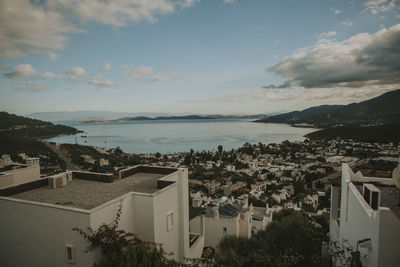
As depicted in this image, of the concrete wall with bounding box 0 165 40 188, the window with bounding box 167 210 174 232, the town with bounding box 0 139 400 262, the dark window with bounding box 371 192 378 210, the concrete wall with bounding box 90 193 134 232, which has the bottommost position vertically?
the town with bounding box 0 139 400 262

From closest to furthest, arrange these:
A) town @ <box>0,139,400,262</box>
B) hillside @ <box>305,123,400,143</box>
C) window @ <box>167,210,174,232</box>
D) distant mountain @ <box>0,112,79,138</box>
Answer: window @ <box>167,210,174,232</box> < town @ <box>0,139,400,262</box> < distant mountain @ <box>0,112,79,138</box> < hillside @ <box>305,123,400,143</box>

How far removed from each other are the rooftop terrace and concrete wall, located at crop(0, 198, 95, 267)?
1.48ft

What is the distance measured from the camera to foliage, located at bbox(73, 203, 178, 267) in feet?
12.3

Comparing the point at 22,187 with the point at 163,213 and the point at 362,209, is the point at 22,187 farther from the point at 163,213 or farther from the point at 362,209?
the point at 362,209

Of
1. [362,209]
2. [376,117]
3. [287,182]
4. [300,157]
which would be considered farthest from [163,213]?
[376,117]

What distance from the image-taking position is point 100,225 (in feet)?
13.9

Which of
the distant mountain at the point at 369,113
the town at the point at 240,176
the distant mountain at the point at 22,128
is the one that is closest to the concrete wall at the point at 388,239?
the town at the point at 240,176

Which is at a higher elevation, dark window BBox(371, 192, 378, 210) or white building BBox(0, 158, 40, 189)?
dark window BBox(371, 192, 378, 210)

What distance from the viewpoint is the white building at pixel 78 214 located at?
420 centimetres

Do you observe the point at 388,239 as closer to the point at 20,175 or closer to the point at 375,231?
the point at 375,231

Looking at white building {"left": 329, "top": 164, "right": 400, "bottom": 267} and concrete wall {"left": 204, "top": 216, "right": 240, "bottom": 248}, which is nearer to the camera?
white building {"left": 329, "top": 164, "right": 400, "bottom": 267}

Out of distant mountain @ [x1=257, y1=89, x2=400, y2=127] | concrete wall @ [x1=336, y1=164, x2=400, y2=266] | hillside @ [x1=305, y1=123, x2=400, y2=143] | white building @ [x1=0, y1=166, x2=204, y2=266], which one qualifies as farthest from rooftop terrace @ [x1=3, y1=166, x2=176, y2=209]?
distant mountain @ [x1=257, y1=89, x2=400, y2=127]

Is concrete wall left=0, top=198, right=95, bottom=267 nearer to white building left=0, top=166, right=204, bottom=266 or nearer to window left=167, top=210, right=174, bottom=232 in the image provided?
white building left=0, top=166, right=204, bottom=266

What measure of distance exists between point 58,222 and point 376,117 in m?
117
